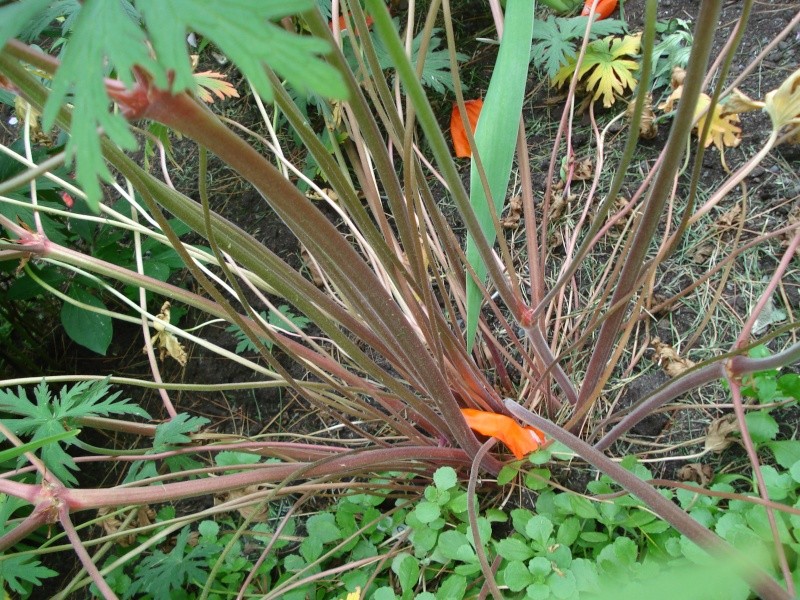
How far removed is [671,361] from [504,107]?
18.4 inches

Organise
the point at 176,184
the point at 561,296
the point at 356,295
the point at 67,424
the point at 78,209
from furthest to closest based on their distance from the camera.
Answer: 1. the point at 176,184
2. the point at 78,209
3. the point at 561,296
4. the point at 67,424
5. the point at 356,295

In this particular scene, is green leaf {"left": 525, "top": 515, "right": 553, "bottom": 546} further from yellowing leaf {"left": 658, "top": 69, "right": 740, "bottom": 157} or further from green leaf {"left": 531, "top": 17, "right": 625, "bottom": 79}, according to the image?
green leaf {"left": 531, "top": 17, "right": 625, "bottom": 79}

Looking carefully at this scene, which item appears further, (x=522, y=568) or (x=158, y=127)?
(x=158, y=127)

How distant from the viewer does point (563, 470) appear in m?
0.88

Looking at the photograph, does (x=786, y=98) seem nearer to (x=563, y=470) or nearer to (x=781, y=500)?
(x=781, y=500)

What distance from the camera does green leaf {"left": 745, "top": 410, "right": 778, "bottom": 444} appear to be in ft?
2.35

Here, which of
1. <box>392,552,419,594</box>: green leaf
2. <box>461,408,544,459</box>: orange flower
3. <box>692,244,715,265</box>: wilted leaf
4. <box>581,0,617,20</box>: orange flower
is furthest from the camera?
<box>581,0,617,20</box>: orange flower

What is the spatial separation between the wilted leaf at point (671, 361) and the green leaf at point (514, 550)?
0.35 m

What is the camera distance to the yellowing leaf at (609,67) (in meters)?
1.09

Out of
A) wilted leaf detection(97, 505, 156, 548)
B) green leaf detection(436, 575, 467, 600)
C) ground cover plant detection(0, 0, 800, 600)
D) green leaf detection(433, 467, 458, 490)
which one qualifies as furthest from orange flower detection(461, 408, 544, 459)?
wilted leaf detection(97, 505, 156, 548)

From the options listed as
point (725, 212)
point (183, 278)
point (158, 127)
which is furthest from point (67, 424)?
point (725, 212)

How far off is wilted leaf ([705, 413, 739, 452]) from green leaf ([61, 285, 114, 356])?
1.04 m

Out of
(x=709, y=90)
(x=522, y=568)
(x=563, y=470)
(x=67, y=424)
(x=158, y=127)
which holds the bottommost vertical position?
(x=563, y=470)

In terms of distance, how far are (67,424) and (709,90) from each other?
3.67 ft
